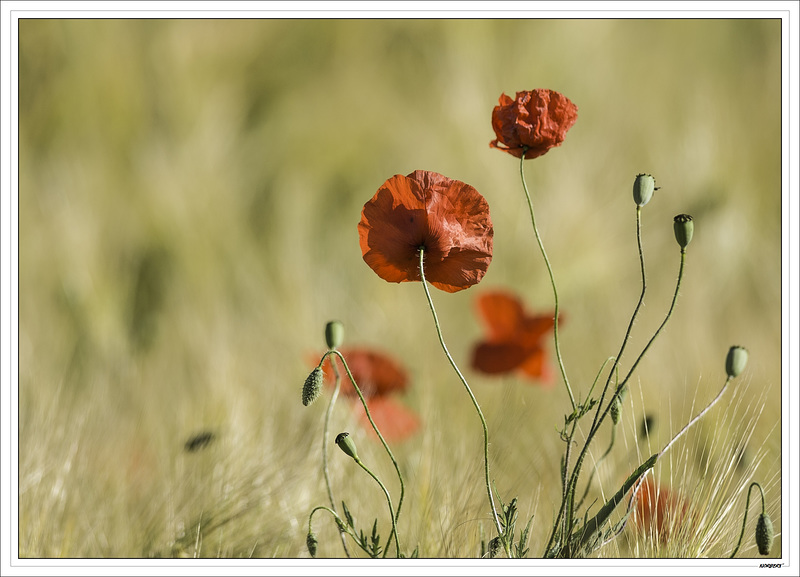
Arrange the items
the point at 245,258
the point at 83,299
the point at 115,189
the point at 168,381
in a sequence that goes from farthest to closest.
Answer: the point at 115,189 → the point at 245,258 → the point at 83,299 → the point at 168,381

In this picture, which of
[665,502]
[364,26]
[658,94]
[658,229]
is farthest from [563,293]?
[364,26]

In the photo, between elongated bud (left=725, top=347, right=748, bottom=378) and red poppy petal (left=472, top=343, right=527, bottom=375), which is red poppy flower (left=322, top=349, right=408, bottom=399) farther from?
elongated bud (left=725, top=347, right=748, bottom=378)

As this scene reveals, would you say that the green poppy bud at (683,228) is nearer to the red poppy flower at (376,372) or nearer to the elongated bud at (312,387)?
the elongated bud at (312,387)

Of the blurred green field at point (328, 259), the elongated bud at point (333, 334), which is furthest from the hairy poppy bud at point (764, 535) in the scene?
the elongated bud at point (333, 334)

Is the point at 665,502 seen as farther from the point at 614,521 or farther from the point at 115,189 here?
the point at 115,189

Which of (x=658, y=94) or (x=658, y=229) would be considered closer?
(x=658, y=229)

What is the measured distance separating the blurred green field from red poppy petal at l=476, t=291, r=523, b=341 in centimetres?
5

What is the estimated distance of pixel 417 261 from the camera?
54cm

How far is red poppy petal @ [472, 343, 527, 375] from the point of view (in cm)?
104

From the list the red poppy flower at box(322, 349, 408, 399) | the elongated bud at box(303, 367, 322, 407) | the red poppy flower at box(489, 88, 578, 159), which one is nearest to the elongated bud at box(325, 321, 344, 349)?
the elongated bud at box(303, 367, 322, 407)

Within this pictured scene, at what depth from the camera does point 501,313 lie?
106 cm

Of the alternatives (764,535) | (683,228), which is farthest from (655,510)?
(683,228)

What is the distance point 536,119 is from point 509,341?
0.55 m

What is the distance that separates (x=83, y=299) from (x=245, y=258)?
1.00 ft
